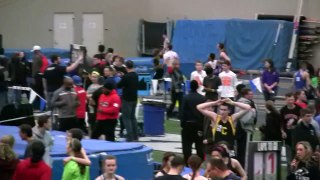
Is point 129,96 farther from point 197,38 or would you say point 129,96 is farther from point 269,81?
point 197,38

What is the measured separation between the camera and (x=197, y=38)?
129 ft

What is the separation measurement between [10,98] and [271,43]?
15.7 meters

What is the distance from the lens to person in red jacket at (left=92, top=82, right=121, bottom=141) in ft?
60.2

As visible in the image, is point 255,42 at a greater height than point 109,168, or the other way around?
point 109,168

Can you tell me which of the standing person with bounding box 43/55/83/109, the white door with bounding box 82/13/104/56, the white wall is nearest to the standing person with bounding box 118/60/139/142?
the standing person with bounding box 43/55/83/109

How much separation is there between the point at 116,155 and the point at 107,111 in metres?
3.56

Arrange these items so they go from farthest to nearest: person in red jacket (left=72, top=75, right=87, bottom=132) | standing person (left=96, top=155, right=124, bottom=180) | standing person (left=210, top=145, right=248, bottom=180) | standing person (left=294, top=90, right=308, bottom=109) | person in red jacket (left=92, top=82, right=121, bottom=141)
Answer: person in red jacket (left=72, top=75, right=87, bottom=132) < person in red jacket (left=92, top=82, right=121, bottom=141) < standing person (left=294, top=90, right=308, bottom=109) < standing person (left=210, top=145, right=248, bottom=180) < standing person (left=96, top=155, right=124, bottom=180)

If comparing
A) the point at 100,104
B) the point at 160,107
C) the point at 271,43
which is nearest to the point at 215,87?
the point at 160,107

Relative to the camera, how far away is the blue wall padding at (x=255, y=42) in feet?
121

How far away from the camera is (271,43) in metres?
37.2

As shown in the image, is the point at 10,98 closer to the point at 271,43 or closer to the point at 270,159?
the point at 270,159

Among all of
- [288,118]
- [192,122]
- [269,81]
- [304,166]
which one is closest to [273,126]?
[288,118]

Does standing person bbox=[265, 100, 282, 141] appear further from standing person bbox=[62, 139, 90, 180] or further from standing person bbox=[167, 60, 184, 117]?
standing person bbox=[167, 60, 184, 117]

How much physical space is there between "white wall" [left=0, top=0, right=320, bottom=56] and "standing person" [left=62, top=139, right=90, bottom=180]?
95.2ft
